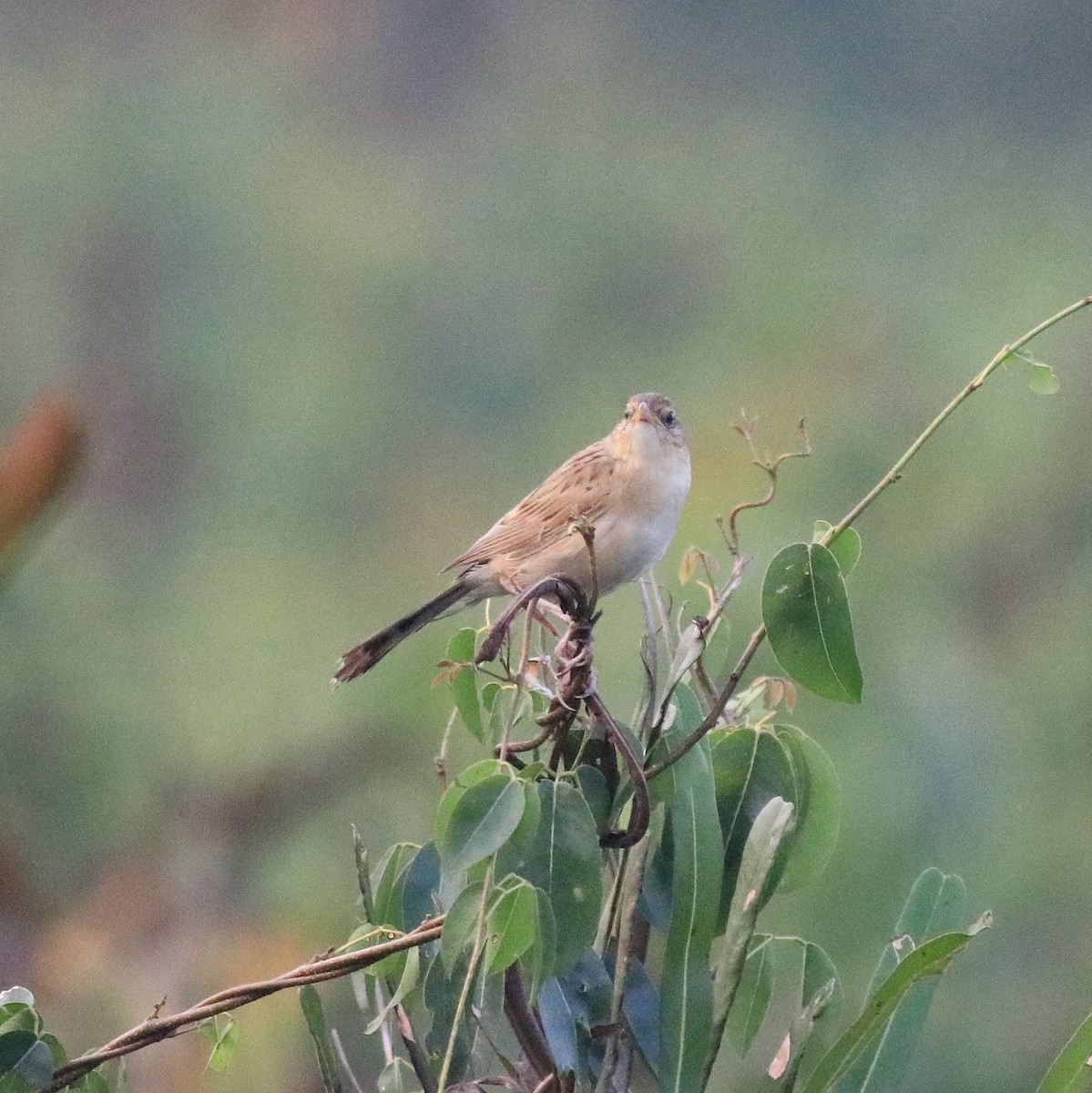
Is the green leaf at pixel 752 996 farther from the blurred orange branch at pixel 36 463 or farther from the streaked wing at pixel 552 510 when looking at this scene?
the blurred orange branch at pixel 36 463

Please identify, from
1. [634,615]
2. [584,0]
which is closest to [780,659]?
[634,615]

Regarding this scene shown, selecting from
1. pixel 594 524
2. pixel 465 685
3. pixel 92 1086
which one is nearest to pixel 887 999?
pixel 465 685

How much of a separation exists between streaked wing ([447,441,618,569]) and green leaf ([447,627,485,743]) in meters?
0.66

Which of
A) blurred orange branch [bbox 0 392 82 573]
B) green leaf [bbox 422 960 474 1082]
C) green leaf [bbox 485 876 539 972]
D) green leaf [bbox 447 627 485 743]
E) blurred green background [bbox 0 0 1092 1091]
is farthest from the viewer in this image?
blurred orange branch [bbox 0 392 82 573]

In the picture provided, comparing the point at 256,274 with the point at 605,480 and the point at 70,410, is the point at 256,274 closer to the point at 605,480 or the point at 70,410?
the point at 70,410

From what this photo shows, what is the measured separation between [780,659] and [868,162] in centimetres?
262

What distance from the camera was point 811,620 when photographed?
928 millimetres

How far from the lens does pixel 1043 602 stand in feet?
9.26

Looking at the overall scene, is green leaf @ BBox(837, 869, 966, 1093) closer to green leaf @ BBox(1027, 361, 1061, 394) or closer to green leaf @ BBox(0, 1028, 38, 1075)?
green leaf @ BBox(1027, 361, 1061, 394)

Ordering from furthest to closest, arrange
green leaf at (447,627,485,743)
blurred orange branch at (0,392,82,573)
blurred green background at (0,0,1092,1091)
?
blurred orange branch at (0,392,82,573)
blurred green background at (0,0,1092,1091)
green leaf at (447,627,485,743)

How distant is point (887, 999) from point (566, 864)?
239 mm

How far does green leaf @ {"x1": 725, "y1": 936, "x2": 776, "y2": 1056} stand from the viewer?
101cm

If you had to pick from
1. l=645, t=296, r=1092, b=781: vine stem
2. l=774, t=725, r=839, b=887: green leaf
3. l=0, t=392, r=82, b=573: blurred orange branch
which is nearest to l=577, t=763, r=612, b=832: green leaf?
l=645, t=296, r=1092, b=781: vine stem

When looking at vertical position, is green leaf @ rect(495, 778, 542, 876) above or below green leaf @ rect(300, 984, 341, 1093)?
above
